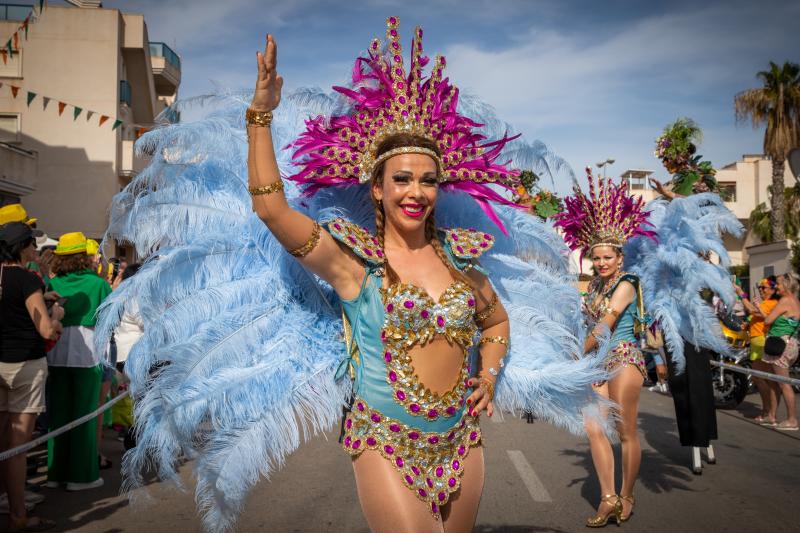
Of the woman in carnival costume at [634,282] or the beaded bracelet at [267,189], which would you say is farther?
the woman in carnival costume at [634,282]

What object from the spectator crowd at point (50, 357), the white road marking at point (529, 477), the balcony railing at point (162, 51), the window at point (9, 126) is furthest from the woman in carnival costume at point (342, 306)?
the balcony railing at point (162, 51)

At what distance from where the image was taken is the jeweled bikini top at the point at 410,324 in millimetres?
2926

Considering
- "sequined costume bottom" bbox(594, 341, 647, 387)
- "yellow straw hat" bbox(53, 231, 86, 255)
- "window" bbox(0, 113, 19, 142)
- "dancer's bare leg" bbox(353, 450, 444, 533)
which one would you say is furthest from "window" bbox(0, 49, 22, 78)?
"dancer's bare leg" bbox(353, 450, 444, 533)

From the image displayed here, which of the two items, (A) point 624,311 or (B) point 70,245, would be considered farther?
→ (B) point 70,245

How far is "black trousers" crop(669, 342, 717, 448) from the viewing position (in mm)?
7055

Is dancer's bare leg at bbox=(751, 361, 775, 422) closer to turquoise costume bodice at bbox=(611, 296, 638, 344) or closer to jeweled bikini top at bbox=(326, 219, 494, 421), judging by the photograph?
turquoise costume bodice at bbox=(611, 296, 638, 344)

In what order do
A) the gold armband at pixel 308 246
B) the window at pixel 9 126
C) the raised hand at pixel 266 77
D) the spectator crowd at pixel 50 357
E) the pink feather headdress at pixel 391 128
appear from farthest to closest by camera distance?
the window at pixel 9 126, the spectator crowd at pixel 50 357, the pink feather headdress at pixel 391 128, the gold armband at pixel 308 246, the raised hand at pixel 266 77

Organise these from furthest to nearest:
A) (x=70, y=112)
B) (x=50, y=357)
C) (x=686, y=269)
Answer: (x=70, y=112), (x=686, y=269), (x=50, y=357)

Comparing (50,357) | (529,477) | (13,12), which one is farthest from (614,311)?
(13,12)

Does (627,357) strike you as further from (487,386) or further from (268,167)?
(268,167)

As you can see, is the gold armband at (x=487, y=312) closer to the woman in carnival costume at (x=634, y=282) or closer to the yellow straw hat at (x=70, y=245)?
the woman in carnival costume at (x=634, y=282)

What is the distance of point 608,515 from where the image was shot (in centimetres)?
526

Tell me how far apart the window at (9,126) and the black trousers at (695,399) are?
22.5m

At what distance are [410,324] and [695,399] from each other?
5.24 meters
